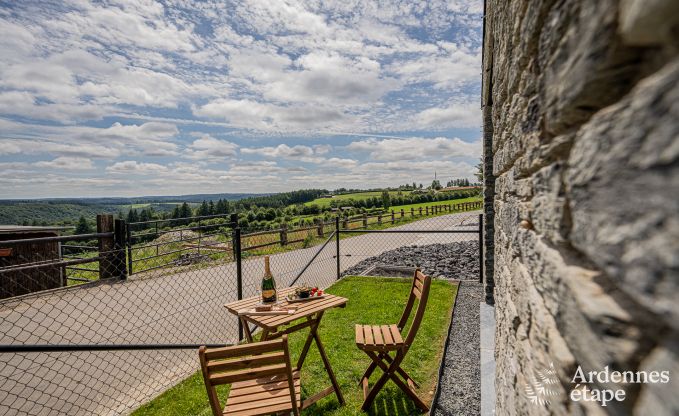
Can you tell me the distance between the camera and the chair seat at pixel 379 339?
3143 mm

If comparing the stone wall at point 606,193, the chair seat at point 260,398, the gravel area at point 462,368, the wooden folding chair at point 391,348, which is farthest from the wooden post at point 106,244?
the stone wall at point 606,193

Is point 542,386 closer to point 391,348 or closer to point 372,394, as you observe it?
point 391,348

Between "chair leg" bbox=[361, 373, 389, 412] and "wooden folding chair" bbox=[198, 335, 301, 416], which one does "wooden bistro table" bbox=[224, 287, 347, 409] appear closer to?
"chair leg" bbox=[361, 373, 389, 412]

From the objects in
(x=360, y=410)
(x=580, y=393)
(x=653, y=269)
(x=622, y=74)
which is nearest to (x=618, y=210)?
(x=653, y=269)

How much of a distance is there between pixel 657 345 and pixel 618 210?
220mm

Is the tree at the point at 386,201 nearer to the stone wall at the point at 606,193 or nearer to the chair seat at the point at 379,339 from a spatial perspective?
the chair seat at the point at 379,339

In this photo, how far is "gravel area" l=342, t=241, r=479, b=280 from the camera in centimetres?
864

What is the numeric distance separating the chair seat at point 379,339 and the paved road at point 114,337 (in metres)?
2.22

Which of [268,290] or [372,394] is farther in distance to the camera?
[268,290]

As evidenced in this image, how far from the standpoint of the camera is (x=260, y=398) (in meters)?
2.61

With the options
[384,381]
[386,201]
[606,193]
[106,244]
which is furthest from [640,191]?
[386,201]

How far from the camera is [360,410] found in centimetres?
321

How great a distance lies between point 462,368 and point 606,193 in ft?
12.4

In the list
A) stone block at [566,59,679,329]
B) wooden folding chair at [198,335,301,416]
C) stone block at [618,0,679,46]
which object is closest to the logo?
stone block at [566,59,679,329]
